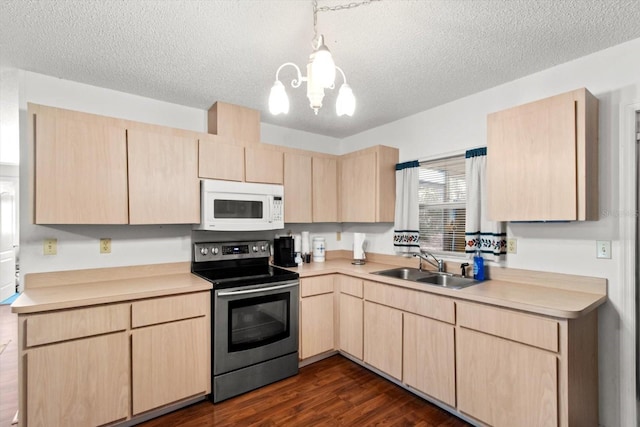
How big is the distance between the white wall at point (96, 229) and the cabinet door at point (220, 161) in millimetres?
463

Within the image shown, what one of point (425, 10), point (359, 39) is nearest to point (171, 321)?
point (359, 39)

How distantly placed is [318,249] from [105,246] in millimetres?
2018

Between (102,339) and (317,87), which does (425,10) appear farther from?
(102,339)

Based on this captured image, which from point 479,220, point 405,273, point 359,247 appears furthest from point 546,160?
point 359,247

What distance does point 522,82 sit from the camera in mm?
2324

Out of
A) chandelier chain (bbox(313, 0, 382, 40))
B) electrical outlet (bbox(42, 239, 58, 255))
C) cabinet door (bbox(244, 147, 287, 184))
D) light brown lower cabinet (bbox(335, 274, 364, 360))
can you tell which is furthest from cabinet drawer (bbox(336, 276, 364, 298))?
electrical outlet (bbox(42, 239, 58, 255))

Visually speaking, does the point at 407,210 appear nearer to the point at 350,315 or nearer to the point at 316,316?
the point at 350,315

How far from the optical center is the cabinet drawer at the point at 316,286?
2.83 meters

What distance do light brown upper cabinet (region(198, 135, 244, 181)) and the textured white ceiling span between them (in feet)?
1.46

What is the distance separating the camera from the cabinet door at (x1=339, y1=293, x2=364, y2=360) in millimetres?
2801

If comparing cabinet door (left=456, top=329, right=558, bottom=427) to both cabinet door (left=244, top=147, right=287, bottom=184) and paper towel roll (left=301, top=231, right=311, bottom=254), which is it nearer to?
paper towel roll (left=301, top=231, right=311, bottom=254)

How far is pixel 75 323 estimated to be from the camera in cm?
185

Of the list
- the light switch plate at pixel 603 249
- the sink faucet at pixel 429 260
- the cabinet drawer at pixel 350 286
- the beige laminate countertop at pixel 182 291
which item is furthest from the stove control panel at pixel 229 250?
the light switch plate at pixel 603 249

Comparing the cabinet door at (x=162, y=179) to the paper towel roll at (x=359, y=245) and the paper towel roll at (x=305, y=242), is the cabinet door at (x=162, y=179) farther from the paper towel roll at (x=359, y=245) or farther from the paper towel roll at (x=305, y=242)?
the paper towel roll at (x=359, y=245)
